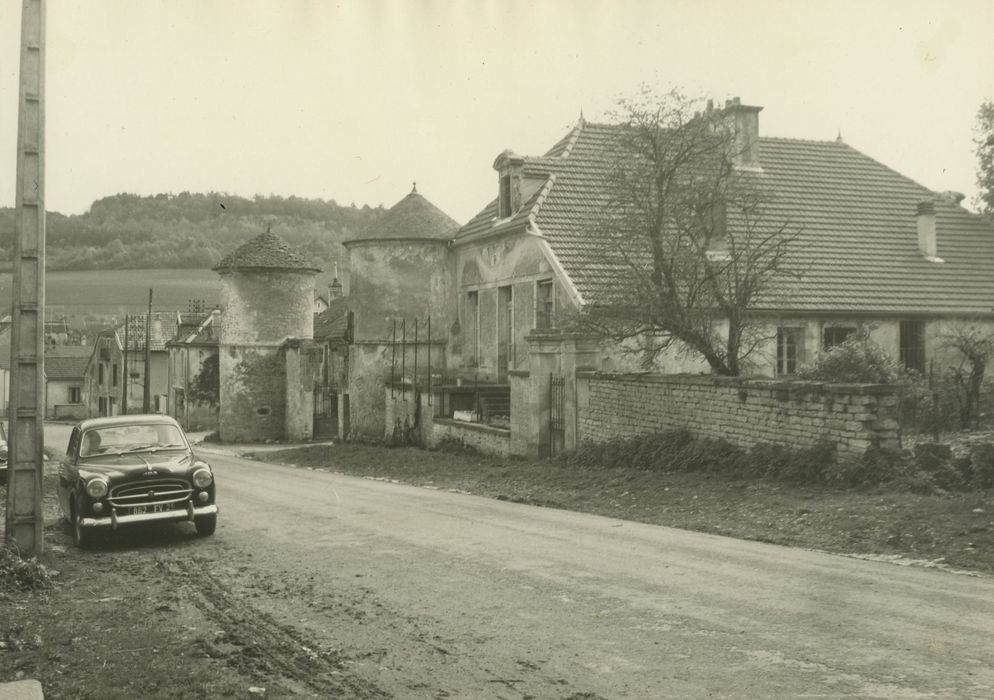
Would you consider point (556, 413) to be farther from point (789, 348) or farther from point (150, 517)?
point (150, 517)

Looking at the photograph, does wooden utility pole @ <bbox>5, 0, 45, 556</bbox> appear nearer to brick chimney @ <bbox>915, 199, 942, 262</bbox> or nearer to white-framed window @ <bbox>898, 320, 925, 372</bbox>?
white-framed window @ <bbox>898, 320, 925, 372</bbox>

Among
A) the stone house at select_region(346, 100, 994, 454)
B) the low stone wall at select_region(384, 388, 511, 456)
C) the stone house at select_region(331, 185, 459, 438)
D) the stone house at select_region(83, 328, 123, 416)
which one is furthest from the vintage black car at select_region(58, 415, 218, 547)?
the stone house at select_region(83, 328, 123, 416)

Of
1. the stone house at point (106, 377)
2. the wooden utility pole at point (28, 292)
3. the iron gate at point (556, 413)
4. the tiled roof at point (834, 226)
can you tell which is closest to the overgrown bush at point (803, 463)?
the iron gate at point (556, 413)

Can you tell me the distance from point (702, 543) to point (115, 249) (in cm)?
8782

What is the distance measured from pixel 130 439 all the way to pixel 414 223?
2025cm

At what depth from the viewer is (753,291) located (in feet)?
59.7

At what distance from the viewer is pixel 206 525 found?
42.1ft

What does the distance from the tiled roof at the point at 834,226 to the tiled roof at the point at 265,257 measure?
13348 millimetres

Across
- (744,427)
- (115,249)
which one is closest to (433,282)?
(744,427)

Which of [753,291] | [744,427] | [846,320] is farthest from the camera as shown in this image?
[846,320]

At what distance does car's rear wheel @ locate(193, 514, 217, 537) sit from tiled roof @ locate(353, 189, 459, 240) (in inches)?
805

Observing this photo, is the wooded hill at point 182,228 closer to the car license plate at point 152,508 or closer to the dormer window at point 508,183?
the dormer window at point 508,183

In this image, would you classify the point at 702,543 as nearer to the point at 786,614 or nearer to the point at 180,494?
the point at 786,614

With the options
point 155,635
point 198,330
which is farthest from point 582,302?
point 198,330
